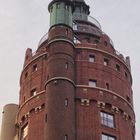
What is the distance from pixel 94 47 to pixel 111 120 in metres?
10.1

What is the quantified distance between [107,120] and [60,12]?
1506 cm

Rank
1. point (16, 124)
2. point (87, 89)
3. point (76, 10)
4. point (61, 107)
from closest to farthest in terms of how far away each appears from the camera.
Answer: point (61, 107) < point (87, 89) < point (16, 124) < point (76, 10)

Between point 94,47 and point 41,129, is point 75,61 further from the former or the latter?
point 41,129

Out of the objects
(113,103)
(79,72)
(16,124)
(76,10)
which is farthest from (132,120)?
(76,10)

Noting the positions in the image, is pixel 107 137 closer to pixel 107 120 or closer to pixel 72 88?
pixel 107 120

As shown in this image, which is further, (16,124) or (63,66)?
(16,124)

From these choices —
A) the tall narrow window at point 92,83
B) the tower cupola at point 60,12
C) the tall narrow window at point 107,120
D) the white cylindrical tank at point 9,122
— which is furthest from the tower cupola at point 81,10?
the tall narrow window at point 107,120

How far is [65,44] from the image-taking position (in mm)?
72312

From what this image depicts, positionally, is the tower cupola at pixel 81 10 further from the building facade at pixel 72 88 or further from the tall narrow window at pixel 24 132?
the tall narrow window at pixel 24 132

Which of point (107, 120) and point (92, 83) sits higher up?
point (92, 83)

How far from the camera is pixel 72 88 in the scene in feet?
229

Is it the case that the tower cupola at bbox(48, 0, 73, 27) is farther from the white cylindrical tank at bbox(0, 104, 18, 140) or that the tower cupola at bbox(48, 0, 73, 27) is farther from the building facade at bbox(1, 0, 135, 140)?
the white cylindrical tank at bbox(0, 104, 18, 140)

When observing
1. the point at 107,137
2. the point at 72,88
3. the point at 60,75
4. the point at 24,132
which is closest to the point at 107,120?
the point at 107,137

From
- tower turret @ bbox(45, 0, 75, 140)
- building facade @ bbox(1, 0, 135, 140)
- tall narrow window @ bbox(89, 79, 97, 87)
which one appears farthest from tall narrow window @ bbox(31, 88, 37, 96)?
tall narrow window @ bbox(89, 79, 97, 87)
